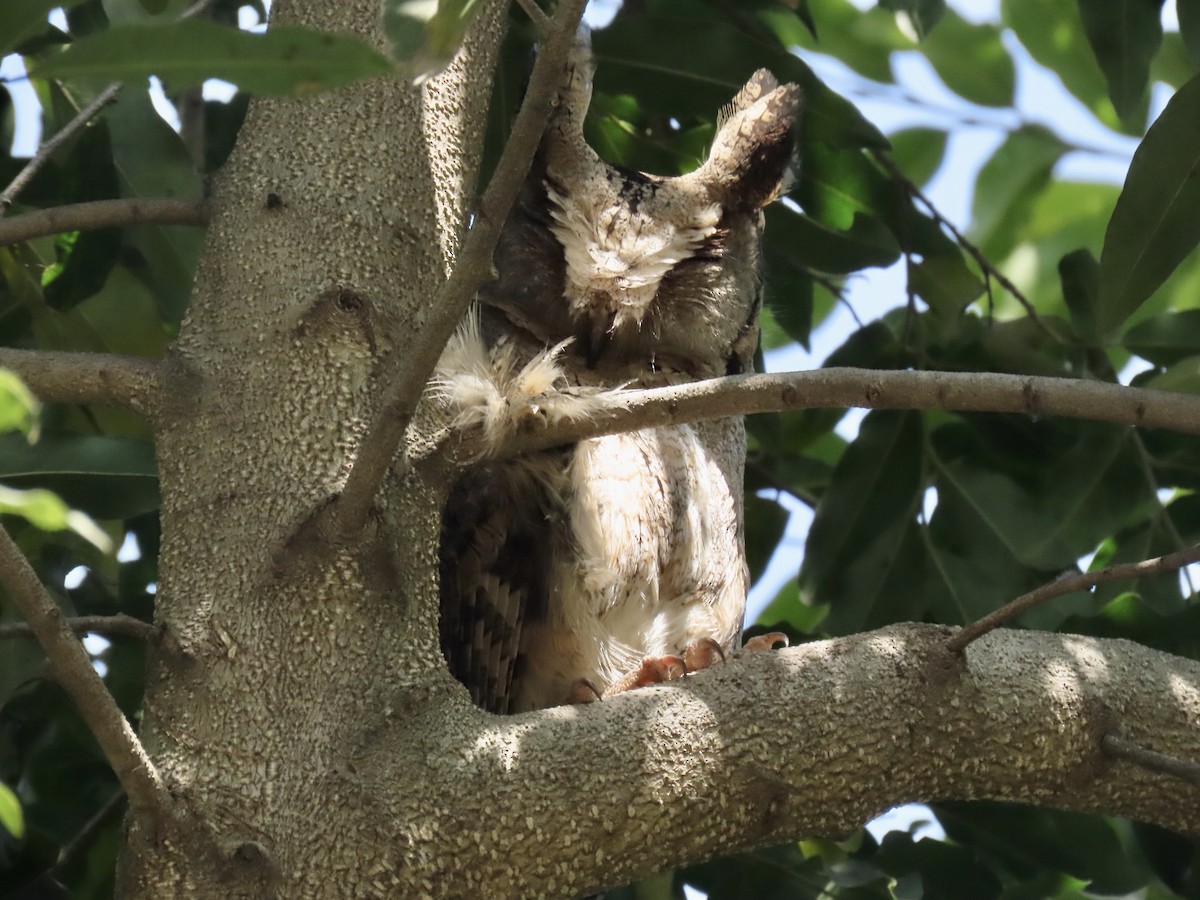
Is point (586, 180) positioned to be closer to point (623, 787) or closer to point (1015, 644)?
point (1015, 644)

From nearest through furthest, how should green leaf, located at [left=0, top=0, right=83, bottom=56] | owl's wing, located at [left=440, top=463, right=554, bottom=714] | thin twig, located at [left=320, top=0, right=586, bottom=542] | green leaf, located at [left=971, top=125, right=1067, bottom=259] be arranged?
green leaf, located at [left=0, top=0, right=83, bottom=56] < thin twig, located at [left=320, top=0, right=586, bottom=542] < owl's wing, located at [left=440, top=463, right=554, bottom=714] < green leaf, located at [left=971, top=125, right=1067, bottom=259]

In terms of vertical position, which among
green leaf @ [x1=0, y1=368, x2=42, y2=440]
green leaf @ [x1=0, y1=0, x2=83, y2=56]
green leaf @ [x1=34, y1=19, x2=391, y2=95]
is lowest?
green leaf @ [x1=0, y1=368, x2=42, y2=440]

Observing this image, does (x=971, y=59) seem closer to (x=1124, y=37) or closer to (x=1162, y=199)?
(x=1124, y=37)

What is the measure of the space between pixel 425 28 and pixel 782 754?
2.25 ft

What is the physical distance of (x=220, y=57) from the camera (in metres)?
0.83

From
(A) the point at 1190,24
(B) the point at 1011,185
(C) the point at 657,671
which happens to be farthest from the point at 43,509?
(B) the point at 1011,185

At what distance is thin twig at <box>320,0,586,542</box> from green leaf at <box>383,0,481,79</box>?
16cm

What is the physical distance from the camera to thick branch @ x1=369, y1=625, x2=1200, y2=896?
44.6 inches

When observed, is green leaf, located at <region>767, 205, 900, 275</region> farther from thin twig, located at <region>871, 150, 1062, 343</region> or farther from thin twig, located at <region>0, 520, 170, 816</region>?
thin twig, located at <region>0, 520, 170, 816</region>

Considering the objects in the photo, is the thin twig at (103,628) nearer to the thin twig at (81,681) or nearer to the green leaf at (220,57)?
the thin twig at (81,681)

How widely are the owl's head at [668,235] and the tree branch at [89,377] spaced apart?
2.47ft

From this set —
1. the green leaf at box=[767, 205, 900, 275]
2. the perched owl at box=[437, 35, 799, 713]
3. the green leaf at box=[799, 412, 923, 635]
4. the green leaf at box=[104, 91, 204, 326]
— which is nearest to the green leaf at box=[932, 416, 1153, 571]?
the green leaf at box=[799, 412, 923, 635]

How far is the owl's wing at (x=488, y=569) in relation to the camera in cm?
186

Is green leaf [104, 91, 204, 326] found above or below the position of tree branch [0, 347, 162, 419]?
below
